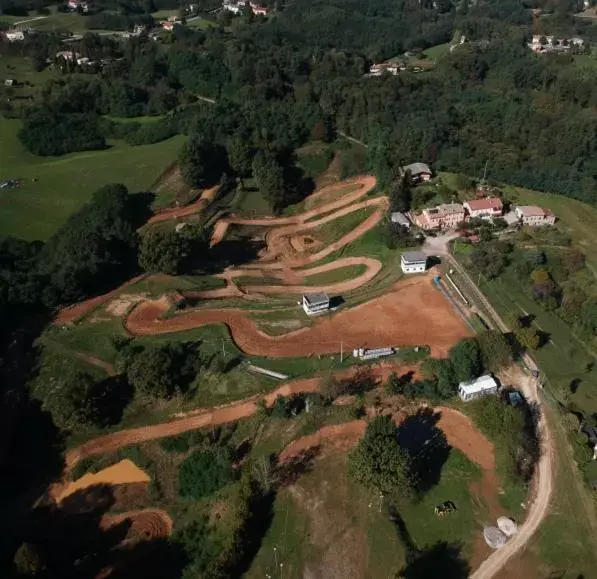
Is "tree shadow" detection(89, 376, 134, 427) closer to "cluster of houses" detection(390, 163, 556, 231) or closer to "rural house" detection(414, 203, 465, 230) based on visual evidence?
"cluster of houses" detection(390, 163, 556, 231)

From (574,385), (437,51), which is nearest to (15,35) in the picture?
(437,51)

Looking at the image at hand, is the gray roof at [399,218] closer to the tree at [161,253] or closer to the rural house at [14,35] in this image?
the tree at [161,253]

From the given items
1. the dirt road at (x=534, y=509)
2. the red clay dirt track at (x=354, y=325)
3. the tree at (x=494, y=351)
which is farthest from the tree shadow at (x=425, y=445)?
the red clay dirt track at (x=354, y=325)

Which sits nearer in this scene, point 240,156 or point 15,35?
point 240,156

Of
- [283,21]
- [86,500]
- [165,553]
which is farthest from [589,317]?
[283,21]

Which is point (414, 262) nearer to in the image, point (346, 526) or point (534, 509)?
point (534, 509)

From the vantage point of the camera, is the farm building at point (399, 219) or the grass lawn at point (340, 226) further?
the grass lawn at point (340, 226)
